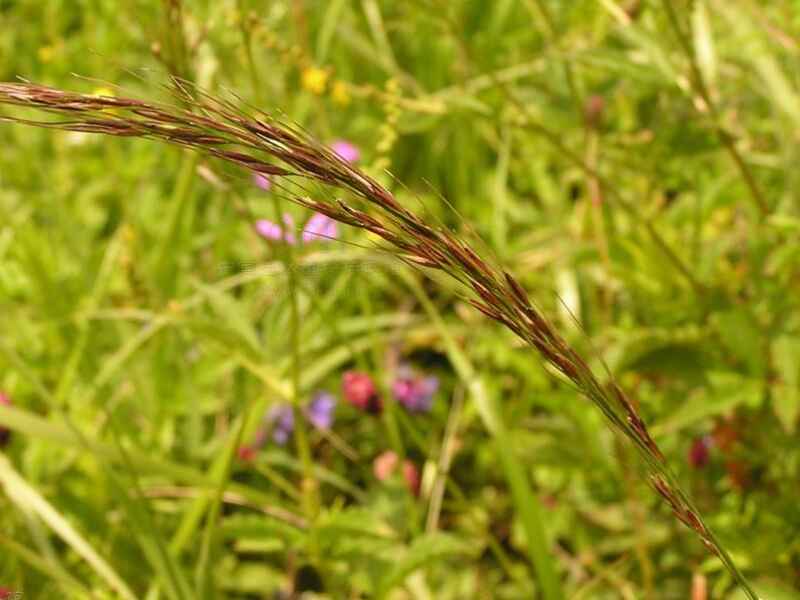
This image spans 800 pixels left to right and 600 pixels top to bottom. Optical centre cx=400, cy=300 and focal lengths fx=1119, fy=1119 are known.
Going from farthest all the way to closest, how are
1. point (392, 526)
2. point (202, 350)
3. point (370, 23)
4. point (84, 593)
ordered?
point (370, 23), point (202, 350), point (392, 526), point (84, 593)

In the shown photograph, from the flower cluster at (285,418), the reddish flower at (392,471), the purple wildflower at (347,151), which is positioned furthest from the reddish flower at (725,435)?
the purple wildflower at (347,151)

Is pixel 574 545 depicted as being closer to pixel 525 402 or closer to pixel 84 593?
pixel 525 402

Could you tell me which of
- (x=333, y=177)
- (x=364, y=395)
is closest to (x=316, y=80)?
(x=364, y=395)

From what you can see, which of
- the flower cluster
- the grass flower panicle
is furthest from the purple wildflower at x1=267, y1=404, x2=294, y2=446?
the grass flower panicle

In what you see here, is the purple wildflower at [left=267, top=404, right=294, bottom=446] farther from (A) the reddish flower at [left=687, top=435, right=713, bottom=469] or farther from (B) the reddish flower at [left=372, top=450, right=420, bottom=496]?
(A) the reddish flower at [left=687, top=435, right=713, bottom=469]

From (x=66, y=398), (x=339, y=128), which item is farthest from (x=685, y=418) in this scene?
Answer: (x=339, y=128)

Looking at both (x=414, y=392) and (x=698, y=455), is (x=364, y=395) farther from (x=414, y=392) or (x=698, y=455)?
(x=698, y=455)

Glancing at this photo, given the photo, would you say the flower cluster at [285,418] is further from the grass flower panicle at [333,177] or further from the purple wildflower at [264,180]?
the grass flower panicle at [333,177]
